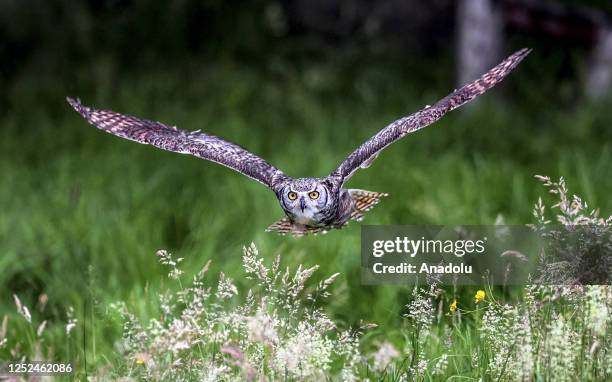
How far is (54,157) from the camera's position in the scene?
9.40 m

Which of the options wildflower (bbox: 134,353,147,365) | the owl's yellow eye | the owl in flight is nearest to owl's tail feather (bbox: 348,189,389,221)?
the owl in flight

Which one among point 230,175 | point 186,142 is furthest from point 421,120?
point 230,175

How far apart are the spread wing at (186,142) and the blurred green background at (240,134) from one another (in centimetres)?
56

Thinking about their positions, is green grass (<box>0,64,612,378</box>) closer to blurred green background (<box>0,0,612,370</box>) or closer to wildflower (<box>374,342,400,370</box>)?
blurred green background (<box>0,0,612,370</box>)

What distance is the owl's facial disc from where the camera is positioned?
11.3 feet

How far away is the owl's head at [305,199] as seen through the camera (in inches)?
136

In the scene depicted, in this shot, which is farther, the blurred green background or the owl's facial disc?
the blurred green background

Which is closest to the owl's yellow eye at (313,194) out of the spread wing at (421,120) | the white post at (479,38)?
the spread wing at (421,120)

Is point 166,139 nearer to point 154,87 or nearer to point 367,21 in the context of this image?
point 154,87

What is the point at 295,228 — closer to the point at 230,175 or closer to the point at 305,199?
the point at 305,199

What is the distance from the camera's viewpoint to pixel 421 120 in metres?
3.37

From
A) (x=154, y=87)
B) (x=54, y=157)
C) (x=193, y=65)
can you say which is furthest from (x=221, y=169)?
(x=193, y=65)

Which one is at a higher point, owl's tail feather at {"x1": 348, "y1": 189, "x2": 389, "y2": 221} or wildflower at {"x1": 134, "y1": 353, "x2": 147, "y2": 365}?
owl's tail feather at {"x1": 348, "y1": 189, "x2": 389, "y2": 221}

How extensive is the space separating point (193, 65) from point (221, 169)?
3.50m
